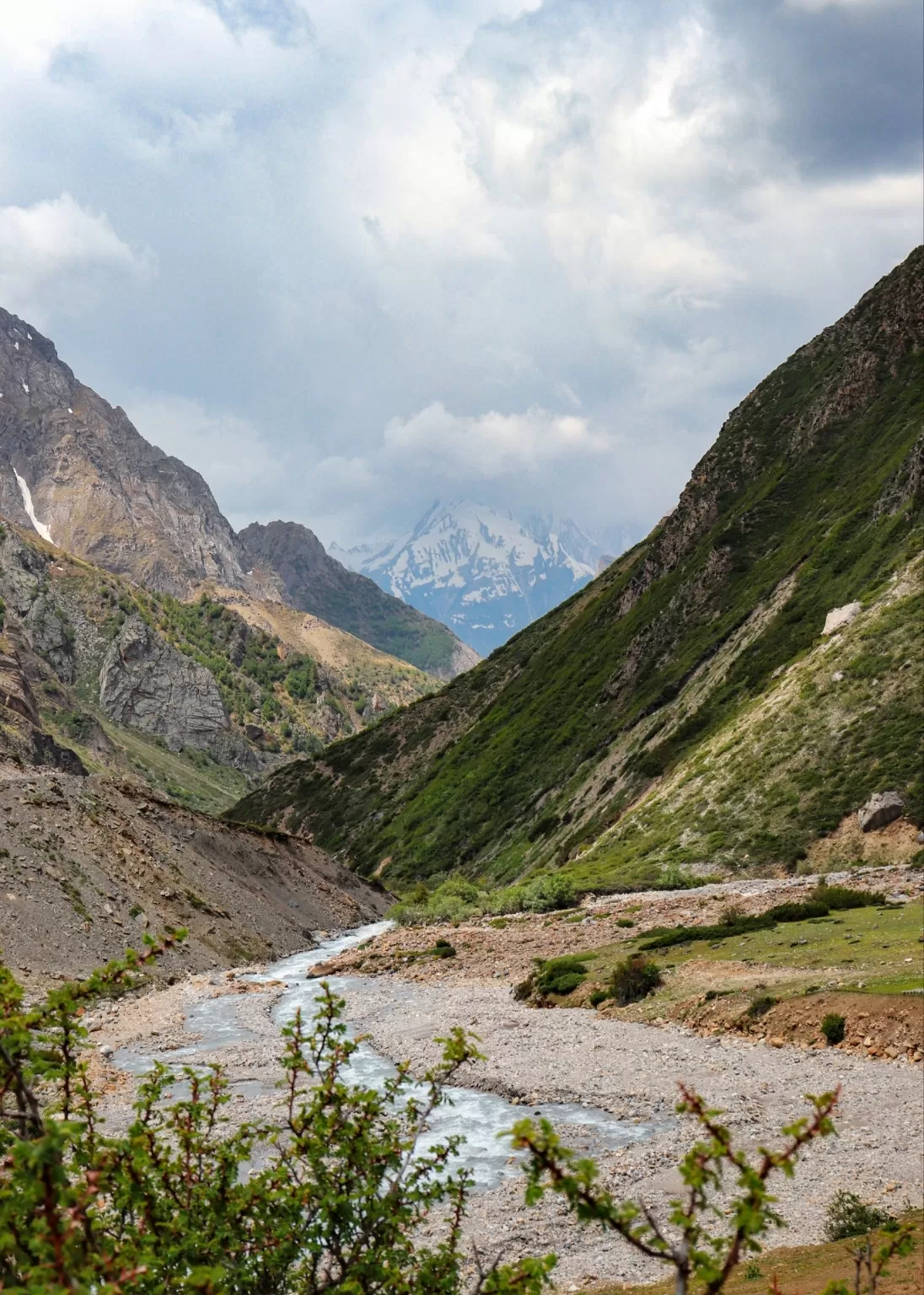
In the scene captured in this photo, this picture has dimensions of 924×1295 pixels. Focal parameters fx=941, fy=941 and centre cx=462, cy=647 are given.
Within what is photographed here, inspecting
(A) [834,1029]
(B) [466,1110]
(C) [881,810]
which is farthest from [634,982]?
(C) [881,810]

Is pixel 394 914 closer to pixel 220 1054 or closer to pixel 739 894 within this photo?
pixel 739 894

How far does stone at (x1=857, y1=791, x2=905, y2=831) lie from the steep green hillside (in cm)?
108

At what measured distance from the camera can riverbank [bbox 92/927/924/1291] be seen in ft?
65.1

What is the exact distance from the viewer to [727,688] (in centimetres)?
10200

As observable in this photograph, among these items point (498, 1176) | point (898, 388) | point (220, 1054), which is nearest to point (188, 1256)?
point (498, 1176)

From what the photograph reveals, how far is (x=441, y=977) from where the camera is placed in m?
53.9

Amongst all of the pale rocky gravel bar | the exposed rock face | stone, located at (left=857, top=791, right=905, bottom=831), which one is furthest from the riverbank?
the exposed rock face

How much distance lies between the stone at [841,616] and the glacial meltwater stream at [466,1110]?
59.4 metres

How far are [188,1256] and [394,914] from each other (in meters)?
91.5

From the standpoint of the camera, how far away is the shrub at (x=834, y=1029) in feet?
98.0

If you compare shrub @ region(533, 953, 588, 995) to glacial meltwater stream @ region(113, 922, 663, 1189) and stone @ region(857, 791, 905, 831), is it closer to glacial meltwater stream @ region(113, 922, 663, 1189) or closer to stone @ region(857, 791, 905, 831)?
glacial meltwater stream @ region(113, 922, 663, 1189)

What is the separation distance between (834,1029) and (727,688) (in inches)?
2926

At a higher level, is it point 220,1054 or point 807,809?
point 807,809

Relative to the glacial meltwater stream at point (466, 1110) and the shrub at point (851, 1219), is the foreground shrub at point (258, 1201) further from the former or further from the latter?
the shrub at point (851, 1219)
